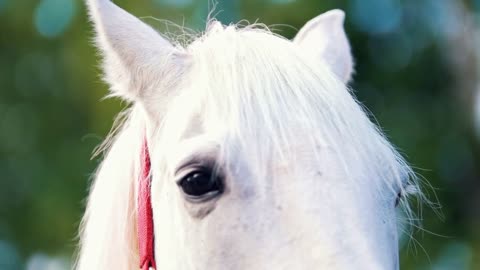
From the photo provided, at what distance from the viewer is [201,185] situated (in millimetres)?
2488

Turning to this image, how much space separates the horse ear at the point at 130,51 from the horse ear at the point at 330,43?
71 cm

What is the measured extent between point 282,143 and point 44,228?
11789 mm

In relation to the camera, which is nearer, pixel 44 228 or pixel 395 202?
pixel 395 202

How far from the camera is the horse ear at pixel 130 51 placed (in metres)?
2.78

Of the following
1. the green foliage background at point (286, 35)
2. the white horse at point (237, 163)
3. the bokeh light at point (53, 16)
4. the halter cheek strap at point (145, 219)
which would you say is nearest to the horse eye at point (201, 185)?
the white horse at point (237, 163)

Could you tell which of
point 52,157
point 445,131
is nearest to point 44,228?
point 52,157

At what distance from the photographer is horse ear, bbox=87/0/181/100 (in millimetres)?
2781

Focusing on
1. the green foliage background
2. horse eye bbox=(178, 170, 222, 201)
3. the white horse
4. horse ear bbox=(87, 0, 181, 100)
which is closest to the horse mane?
the white horse

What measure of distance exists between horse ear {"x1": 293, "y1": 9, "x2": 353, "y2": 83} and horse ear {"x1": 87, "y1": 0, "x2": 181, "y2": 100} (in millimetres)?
708

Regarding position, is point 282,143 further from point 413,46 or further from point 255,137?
point 413,46

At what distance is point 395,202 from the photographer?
2609 millimetres

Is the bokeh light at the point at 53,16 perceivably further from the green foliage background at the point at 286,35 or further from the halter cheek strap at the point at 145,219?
the halter cheek strap at the point at 145,219

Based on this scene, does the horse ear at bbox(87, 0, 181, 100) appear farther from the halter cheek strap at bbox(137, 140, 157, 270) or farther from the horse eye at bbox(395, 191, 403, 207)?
the horse eye at bbox(395, 191, 403, 207)

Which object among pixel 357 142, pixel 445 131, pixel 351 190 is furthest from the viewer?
pixel 445 131
